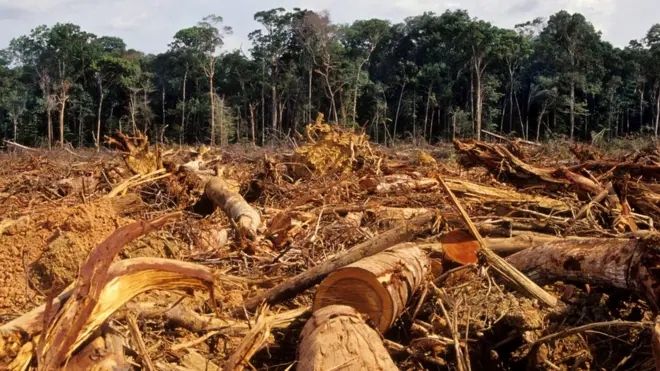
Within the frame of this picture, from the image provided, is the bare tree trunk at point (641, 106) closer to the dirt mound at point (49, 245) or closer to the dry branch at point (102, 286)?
the dirt mound at point (49, 245)

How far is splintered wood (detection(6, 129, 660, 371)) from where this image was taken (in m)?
2.35

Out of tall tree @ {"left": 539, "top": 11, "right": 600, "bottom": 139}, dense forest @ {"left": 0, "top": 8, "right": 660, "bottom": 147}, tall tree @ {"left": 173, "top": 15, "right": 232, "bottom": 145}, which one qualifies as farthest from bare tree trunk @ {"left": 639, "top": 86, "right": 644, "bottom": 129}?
tall tree @ {"left": 173, "top": 15, "right": 232, "bottom": 145}

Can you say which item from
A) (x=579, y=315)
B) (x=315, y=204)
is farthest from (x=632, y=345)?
(x=315, y=204)

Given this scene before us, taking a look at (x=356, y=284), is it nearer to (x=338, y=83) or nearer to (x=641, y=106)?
(x=338, y=83)

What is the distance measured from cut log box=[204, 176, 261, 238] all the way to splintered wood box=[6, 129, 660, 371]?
0.03 metres

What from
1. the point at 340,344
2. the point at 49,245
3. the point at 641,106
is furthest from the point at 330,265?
the point at 641,106

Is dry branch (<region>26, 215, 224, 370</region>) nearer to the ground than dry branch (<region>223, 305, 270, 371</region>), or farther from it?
farther from it

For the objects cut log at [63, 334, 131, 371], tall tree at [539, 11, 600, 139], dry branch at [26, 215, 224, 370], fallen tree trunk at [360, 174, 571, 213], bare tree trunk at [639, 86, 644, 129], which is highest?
tall tree at [539, 11, 600, 139]

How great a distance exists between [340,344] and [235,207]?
3.65 meters

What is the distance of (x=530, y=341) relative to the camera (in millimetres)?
2969

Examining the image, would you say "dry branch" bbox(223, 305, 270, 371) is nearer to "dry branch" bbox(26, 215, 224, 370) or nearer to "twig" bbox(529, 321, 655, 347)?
"dry branch" bbox(26, 215, 224, 370)

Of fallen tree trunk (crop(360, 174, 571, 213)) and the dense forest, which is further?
the dense forest

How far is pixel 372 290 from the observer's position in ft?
9.97

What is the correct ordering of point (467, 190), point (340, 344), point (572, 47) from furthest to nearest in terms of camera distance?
point (572, 47), point (467, 190), point (340, 344)
